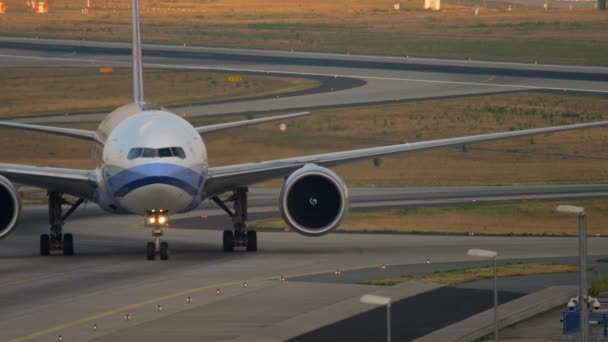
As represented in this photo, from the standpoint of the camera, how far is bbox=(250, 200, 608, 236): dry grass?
56.4 meters

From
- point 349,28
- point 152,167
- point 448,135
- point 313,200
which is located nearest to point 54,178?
point 152,167

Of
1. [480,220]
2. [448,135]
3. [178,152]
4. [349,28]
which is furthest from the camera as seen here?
[349,28]

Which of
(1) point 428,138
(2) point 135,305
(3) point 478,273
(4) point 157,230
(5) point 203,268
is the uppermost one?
(1) point 428,138

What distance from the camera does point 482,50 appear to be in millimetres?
129500

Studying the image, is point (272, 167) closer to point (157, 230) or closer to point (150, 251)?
point (157, 230)

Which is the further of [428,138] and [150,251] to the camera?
[428,138]

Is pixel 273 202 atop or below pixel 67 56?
below

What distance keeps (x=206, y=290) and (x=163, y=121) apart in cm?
633

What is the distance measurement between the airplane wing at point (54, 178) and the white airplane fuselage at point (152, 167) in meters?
0.44

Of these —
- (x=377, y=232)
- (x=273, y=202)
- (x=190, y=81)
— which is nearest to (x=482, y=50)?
(x=190, y=81)

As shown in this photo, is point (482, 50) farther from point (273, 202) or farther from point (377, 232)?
point (377, 232)

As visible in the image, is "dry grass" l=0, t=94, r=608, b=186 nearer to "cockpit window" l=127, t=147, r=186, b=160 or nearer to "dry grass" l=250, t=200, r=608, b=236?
"dry grass" l=250, t=200, r=608, b=236

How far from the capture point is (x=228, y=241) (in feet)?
165

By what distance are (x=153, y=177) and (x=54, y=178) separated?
155 inches
